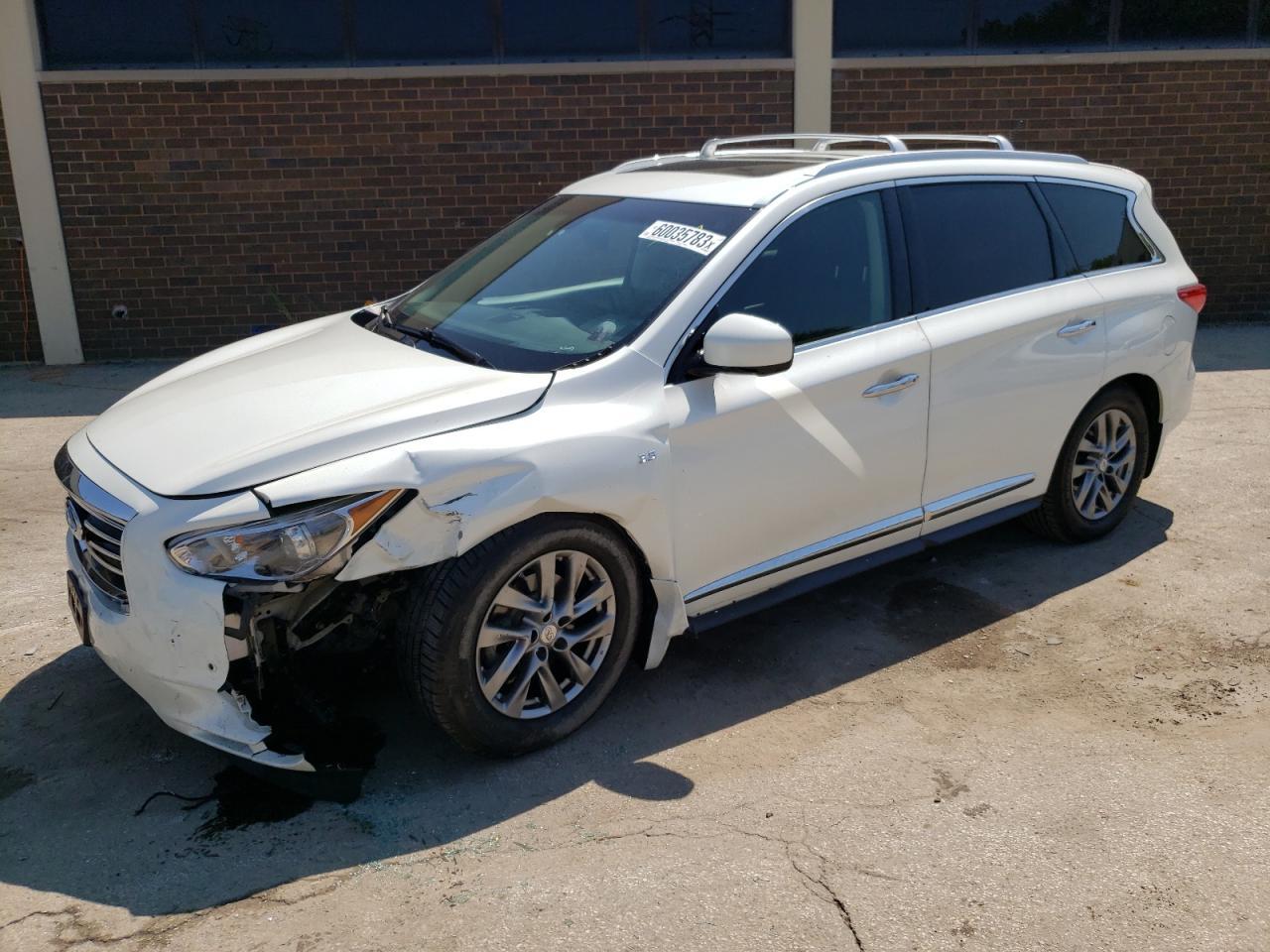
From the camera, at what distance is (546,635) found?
3730 millimetres

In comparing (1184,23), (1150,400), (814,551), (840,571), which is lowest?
(840,571)

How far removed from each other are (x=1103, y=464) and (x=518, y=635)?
3110mm

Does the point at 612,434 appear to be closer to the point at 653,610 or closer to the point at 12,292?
the point at 653,610

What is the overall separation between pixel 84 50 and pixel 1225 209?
994cm

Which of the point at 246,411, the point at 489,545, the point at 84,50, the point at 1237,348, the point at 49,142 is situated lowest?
the point at 1237,348

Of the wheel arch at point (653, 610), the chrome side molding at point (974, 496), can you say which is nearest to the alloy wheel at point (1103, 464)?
the chrome side molding at point (974, 496)

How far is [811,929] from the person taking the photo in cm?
302

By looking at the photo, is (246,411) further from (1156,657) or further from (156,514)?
(1156,657)

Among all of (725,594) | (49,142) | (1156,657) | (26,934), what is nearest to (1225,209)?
(1156,657)

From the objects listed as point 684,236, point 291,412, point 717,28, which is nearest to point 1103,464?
point 684,236

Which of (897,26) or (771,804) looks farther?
(897,26)

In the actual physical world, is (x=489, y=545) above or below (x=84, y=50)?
below

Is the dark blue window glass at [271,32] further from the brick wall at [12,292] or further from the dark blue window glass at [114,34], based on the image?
the brick wall at [12,292]

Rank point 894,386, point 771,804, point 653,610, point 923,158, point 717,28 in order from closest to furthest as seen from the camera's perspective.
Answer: point 771,804, point 653,610, point 894,386, point 923,158, point 717,28
